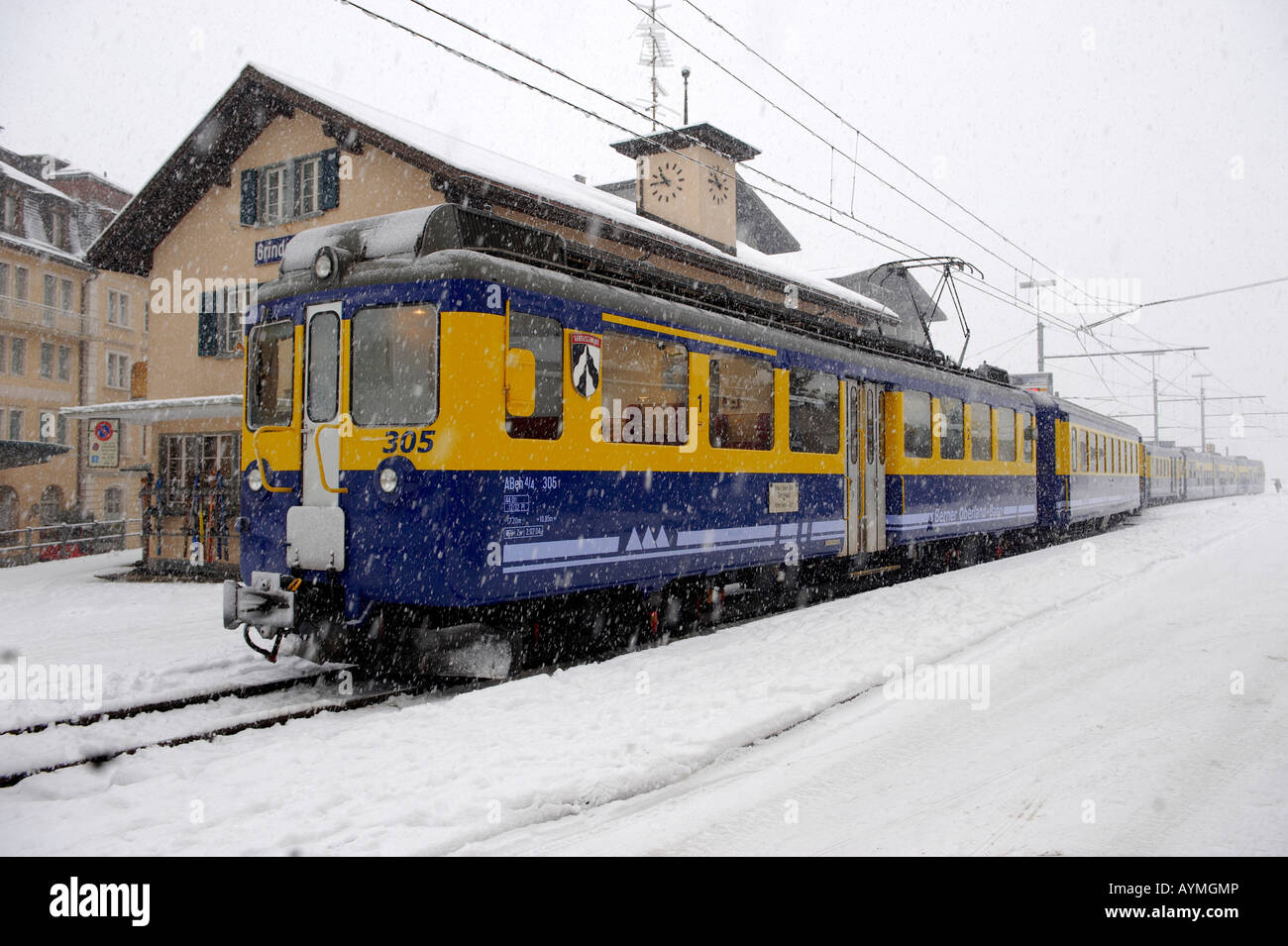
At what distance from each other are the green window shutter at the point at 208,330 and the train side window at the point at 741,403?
12.0m

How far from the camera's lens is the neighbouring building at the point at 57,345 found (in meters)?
29.2

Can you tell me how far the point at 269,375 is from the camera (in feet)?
24.4

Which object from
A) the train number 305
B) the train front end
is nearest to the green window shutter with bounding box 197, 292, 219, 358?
the train front end

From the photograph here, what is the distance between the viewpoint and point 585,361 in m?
7.09

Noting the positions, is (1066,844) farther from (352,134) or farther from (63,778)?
(352,134)

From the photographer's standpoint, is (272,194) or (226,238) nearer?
(272,194)

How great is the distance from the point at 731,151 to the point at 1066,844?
19.0m

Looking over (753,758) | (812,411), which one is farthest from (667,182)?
(753,758)

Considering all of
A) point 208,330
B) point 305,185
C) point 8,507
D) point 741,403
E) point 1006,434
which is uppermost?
point 305,185

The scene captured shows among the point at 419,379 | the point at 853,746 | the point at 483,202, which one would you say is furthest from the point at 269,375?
the point at 483,202

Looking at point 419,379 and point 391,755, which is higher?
point 419,379

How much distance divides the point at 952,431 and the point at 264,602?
1053 cm

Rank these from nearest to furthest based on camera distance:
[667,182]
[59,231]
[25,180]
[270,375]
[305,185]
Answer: [270,375] < [305,185] < [667,182] < [25,180] < [59,231]

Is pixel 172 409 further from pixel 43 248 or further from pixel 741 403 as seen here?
pixel 43 248
